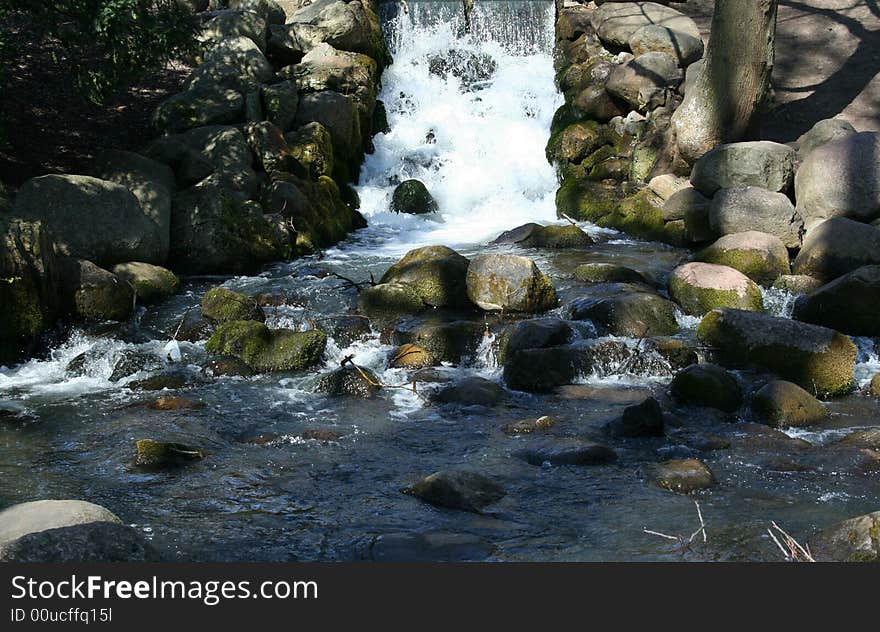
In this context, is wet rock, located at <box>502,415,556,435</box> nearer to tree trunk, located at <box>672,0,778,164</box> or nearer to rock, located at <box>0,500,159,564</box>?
rock, located at <box>0,500,159,564</box>

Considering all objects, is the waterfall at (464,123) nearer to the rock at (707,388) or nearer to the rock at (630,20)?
the rock at (630,20)

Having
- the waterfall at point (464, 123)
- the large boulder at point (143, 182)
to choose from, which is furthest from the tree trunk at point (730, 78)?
the large boulder at point (143, 182)

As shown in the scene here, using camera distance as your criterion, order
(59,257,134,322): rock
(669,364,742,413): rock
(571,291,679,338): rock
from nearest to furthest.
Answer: (669,364,742,413): rock < (571,291,679,338): rock < (59,257,134,322): rock

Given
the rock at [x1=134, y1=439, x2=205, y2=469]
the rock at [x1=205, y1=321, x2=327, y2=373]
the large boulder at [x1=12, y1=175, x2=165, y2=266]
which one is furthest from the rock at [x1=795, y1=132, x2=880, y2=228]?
the rock at [x1=134, y1=439, x2=205, y2=469]

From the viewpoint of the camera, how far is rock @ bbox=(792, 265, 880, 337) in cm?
910

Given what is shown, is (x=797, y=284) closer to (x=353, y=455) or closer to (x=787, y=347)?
(x=787, y=347)

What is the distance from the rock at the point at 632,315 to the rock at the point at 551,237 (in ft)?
11.2

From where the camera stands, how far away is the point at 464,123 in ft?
58.4

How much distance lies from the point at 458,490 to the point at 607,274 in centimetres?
541

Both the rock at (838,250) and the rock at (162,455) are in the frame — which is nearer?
the rock at (162,455)


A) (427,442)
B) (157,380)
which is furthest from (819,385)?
(157,380)

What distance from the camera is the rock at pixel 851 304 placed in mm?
9102

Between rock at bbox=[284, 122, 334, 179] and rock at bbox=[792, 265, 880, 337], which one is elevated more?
rock at bbox=[284, 122, 334, 179]

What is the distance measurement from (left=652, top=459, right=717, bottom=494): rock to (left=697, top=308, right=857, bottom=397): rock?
232cm
